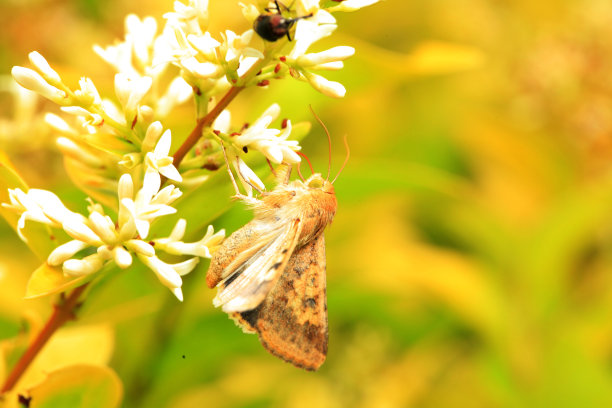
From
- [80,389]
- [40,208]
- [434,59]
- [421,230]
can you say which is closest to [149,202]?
[40,208]

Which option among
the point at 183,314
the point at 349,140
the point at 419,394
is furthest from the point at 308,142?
the point at 183,314

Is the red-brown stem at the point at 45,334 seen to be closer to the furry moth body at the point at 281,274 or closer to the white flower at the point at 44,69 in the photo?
the furry moth body at the point at 281,274

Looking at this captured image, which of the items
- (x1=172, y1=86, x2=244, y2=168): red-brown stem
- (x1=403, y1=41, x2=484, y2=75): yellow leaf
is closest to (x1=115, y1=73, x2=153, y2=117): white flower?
(x1=172, y1=86, x2=244, y2=168): red-brown stem

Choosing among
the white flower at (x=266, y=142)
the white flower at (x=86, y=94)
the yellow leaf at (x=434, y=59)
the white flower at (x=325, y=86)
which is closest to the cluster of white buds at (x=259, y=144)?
the white flower at (x=266, y=142)

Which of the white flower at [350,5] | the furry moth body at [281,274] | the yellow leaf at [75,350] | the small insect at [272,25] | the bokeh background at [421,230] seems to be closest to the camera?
the small insect at [272,25]

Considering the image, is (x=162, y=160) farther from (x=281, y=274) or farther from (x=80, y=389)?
(x=80, y=389)

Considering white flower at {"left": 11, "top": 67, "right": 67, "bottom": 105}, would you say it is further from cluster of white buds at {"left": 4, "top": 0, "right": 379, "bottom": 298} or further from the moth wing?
the moth wing

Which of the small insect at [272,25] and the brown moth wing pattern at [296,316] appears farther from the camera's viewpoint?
the brown moth wing pattern at [296,316]

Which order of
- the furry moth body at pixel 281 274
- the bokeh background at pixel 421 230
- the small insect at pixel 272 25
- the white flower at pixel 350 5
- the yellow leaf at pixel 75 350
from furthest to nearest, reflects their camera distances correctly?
the bokeh background at pixel 421 230 < the yellow leaf at pixel 75 350 < the furry moth body at pixel 281 274 < the white flower at pixel 350 5 < the small insect at pixel 272 25

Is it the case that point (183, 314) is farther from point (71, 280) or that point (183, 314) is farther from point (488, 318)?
point (488, 318)
